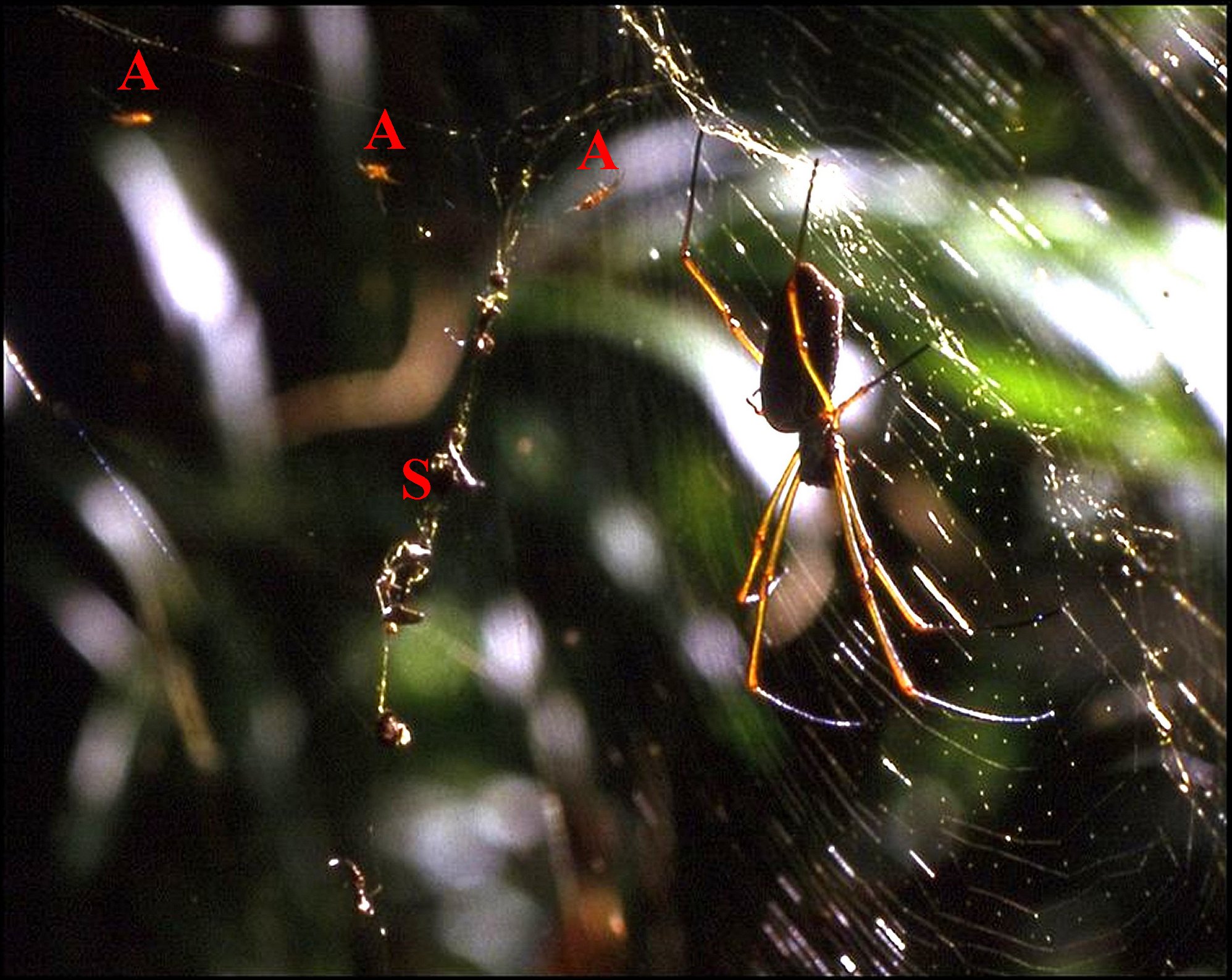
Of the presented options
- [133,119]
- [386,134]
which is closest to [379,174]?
[386,134]

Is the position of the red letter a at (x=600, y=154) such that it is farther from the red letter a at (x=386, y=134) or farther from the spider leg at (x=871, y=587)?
the spider leg at (x=871, y=587)

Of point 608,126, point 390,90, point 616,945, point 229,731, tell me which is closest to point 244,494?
point 229,731

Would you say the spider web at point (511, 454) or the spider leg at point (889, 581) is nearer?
the spider leg at point (889, 581)

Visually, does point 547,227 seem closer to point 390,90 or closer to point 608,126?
point 608,126

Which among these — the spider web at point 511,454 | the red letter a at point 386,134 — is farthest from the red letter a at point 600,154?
the red letter a at point 386,134

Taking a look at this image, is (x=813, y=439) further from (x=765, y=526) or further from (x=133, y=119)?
(x=133, y=119)
